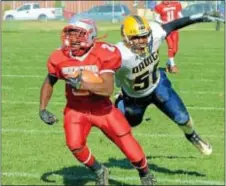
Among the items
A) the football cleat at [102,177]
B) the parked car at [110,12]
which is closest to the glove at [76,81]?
the football cleat at [102,177]

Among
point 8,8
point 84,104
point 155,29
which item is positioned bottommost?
point 8,8

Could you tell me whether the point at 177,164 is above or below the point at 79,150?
below

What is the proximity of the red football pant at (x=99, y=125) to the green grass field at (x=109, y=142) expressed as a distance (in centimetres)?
52

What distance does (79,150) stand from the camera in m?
5.81

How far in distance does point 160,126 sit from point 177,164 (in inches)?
86.4

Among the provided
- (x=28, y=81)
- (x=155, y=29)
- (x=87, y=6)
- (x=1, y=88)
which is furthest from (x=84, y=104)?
(x=87, y=6)

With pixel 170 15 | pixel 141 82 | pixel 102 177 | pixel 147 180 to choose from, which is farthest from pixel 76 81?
pixel 170 15

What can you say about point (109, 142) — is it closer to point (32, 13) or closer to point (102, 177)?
point (102, 177)

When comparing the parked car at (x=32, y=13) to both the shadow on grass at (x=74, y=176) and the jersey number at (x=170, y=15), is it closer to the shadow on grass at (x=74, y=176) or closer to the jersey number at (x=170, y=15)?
the jersey number at (x=170, y=15)

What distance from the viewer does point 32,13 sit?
43.2m

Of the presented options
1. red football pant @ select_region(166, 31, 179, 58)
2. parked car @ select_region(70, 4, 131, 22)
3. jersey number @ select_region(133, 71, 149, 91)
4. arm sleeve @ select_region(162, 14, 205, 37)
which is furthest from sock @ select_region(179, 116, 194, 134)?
parked car @ select_region(70, 4, 131, 22)

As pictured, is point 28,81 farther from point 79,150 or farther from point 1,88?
point 79,150

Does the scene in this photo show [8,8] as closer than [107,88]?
No

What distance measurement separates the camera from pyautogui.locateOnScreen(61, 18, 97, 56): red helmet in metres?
5.74
